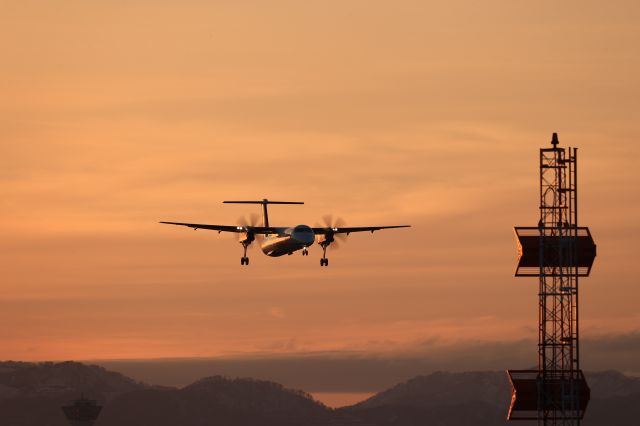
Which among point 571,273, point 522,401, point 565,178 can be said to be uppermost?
point 565,178

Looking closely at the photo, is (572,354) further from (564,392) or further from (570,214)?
(570,214)

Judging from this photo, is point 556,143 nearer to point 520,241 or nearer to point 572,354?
point 520,241

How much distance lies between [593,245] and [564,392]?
19184mm

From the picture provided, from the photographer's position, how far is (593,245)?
609 feet

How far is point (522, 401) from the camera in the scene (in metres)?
185

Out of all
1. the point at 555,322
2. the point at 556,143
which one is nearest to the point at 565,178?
the point at 556,143

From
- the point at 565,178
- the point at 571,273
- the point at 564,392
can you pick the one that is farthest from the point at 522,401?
the point at 565,178

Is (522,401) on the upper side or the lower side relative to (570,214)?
lower

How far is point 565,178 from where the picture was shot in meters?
183

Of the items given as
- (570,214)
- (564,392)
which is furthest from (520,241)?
(564,392)

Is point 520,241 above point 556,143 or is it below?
below

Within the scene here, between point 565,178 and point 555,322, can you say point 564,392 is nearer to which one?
point 555,322

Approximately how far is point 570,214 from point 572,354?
694 inches

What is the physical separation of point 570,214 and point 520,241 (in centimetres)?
752
